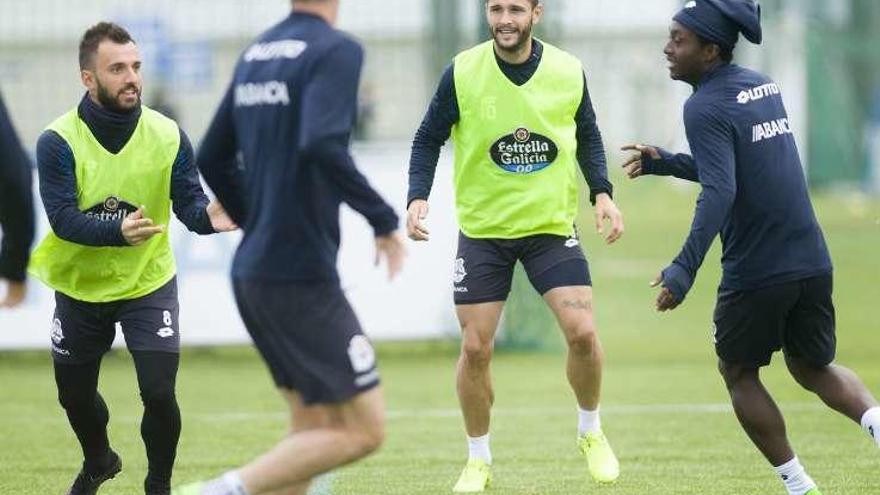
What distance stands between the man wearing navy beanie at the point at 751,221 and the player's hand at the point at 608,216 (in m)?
0.93

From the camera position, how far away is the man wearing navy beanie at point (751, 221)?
801cm

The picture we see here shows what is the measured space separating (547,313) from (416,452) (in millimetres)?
5869

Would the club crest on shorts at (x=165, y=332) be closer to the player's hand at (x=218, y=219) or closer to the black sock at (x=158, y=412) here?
the black sock at (x=158, y=412)

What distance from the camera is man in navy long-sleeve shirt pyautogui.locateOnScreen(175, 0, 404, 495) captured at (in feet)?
21.9

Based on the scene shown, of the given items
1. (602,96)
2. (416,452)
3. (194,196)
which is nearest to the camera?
(194,196)

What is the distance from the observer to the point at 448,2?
17.2 metres

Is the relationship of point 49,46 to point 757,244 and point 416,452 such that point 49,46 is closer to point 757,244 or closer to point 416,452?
point 416,452

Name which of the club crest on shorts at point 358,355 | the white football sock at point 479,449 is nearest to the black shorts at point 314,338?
the club crest on shorts at point 358,355

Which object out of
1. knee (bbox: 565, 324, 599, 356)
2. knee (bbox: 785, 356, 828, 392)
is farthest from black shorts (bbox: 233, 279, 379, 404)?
knee (bbox: 565, 324, 599, 356)

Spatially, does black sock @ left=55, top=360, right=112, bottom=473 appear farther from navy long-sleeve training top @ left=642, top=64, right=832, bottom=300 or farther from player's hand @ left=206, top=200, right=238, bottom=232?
navy long-sleeve training top @ left=642, top=64, right=832, bottom=300

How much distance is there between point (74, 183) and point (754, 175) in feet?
9.87

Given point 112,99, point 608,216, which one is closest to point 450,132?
point 608,216

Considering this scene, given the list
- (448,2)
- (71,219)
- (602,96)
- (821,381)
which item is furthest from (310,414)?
(602,96)

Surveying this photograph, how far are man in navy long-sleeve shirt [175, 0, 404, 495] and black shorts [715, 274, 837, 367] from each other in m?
2.02
